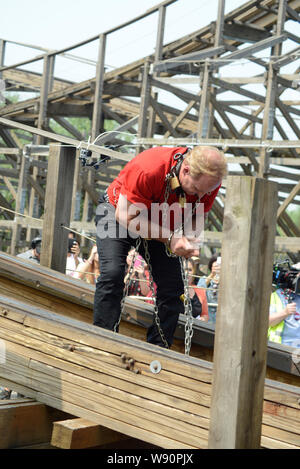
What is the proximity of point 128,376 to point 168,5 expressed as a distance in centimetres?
956

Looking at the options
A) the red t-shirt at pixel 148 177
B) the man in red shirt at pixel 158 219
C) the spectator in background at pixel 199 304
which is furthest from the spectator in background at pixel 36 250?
the red t-shirt at pixel 148 177

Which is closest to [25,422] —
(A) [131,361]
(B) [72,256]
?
(A) [131,361]

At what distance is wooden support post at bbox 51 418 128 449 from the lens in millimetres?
3033

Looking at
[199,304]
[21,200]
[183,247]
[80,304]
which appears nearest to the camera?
[183,247]

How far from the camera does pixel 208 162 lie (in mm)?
3520

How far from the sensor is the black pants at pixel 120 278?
13.7 feet

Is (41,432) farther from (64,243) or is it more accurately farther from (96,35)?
(96,35)

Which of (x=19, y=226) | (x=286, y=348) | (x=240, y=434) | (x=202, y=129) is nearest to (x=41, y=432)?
(x=240, y=434)

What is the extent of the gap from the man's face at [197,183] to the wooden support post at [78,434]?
4.40 feet

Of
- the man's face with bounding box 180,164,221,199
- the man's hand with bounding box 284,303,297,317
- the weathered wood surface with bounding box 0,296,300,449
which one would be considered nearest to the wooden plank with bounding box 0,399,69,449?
the weathered wood surface with bounding box 0,296,300,449

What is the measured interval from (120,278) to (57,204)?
1.11m

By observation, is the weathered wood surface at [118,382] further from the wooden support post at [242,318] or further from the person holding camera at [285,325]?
the person holding camera at [285,325]

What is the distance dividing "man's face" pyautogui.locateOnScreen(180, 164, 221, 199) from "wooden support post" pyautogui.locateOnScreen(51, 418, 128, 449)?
1.34 m

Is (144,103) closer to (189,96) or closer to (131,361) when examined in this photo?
(189,96)
